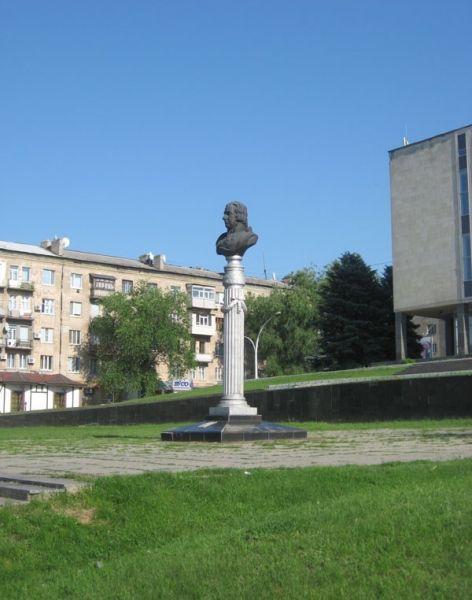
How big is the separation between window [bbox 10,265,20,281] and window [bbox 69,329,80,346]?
23.7ft

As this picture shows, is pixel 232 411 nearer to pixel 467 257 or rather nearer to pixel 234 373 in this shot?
pixel 234 373

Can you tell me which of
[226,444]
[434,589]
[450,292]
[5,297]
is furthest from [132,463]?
[5,297]

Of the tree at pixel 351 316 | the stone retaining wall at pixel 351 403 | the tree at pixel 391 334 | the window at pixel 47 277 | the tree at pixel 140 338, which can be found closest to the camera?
the stone retaining wall at pixel 351 403

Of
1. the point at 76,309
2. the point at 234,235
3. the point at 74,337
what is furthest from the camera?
the point at 76,309

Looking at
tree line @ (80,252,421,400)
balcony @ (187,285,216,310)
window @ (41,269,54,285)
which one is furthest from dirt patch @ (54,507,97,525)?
balcony @ (187,285,216,310)

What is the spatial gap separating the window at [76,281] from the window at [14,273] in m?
5.49

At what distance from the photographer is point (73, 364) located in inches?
3014

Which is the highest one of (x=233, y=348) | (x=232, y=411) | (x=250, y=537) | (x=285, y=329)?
(x=285, y=329)

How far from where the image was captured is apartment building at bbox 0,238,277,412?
72000mm

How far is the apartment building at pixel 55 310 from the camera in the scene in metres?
72.0

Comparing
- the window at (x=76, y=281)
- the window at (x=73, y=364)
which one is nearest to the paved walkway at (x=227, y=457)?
the window at (x=73, y=364)

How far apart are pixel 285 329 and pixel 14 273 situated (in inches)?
971

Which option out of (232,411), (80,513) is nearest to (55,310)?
(232,411)

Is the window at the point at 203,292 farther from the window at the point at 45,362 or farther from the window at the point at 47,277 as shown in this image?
the window at the point at 45,362
